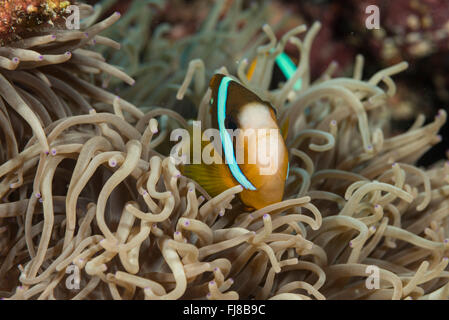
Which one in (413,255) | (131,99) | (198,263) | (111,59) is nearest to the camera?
(198,263)

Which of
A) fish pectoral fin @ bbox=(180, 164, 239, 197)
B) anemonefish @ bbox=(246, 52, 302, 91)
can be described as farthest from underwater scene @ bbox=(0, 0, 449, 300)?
anemonefish @ bbox=(246, 52, 302, 91)

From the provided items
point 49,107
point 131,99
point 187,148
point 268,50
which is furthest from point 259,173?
point 131,99

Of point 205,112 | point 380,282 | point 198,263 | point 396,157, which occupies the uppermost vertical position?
point 205,112

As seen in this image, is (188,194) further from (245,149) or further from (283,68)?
(283,68)

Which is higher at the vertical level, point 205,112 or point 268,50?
point 268,50

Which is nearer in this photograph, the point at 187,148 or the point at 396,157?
the point at 187,148

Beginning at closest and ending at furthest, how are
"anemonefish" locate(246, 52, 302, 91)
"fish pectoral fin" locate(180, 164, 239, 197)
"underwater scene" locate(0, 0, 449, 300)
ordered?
"underwater scene" locate(0, 0, 449, 300)
"fish pectoral fin" locate(180, 164, 239, 197)
"anemonefish" locate(246, 52, 302, 91)

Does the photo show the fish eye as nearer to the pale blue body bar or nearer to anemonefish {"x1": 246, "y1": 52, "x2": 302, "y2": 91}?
the pale blue body bar
